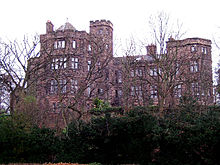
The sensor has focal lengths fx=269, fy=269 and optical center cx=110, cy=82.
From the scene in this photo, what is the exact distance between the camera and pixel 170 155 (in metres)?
13.3

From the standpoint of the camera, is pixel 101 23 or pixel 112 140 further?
pixel 101 23

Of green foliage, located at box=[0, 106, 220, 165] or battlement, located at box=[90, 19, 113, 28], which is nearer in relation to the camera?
green foliage, located at box=[0, 106, 220, 165]

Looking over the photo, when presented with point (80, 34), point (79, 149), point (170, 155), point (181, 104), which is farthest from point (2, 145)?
point (80, 34)

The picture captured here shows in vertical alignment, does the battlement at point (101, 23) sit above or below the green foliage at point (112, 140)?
above

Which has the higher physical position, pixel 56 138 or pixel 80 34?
pixel 80 34

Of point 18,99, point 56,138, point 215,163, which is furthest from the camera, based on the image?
point 18,99

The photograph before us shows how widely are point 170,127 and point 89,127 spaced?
14.4 ft

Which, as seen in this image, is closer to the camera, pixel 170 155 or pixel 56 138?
pixel 170 155

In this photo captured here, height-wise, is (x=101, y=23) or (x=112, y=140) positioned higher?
(x=101, y=23)

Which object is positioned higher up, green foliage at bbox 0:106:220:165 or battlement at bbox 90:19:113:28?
battlement at bbox 90:19:113:28

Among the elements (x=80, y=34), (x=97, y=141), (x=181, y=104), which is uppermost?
(x=80, y=34)

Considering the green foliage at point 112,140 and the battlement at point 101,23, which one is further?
the battlement at point 101,23

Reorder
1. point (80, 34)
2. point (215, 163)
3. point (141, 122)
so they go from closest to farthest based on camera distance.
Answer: point (215, 163) < point (141, 122) < point (80, 34)

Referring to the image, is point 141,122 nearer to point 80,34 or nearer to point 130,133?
point 130,133
